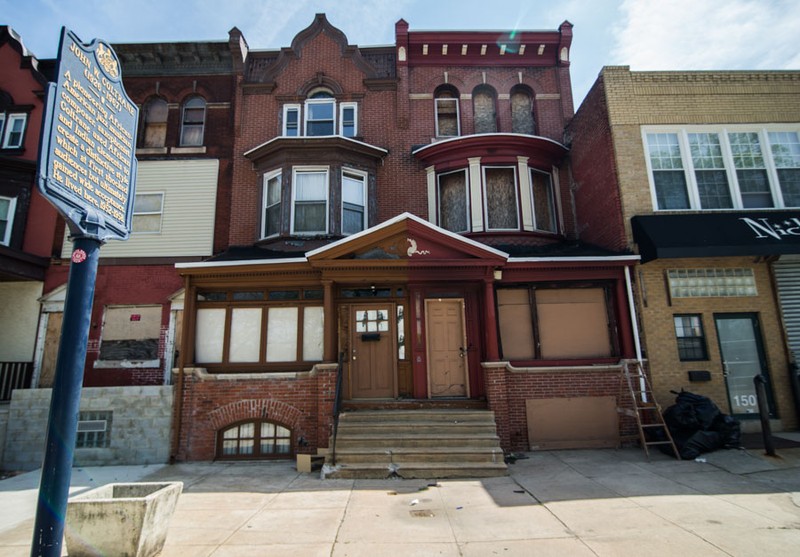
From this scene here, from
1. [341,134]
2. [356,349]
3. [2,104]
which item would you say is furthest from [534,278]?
[2,104]

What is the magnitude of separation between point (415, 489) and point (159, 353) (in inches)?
311

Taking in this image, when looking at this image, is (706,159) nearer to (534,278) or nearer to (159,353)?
(534,278)

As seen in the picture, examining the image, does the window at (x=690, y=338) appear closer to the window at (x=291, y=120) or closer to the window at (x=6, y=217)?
the window at (x=291, y=120)

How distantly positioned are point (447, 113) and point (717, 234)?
7687 mm

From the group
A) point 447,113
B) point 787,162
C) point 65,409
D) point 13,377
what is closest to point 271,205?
point 447,113

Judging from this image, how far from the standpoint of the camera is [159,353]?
36.5 feet

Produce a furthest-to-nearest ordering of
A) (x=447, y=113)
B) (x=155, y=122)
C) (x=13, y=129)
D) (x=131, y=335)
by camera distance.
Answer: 1. (x=447, y=113)
2. (x=155, y=122)
3. (x=13, y=129)
4. (x=131, y=335)

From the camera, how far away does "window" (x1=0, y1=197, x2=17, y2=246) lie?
11680mm

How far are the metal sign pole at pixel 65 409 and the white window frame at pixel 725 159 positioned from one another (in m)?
10.9

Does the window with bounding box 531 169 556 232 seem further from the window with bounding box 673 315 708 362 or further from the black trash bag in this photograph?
the black trash bag

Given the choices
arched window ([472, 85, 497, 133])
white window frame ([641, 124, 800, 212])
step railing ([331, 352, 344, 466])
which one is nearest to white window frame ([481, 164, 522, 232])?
arched window ([472, 85, 497, 133])

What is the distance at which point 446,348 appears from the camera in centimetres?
996

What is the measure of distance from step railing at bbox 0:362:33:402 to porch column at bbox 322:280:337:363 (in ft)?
26.2

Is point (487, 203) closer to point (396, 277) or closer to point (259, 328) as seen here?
point (396, 277)
